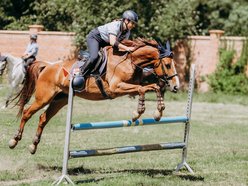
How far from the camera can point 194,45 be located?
2688 cm

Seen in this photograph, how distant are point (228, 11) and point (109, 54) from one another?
24.8m

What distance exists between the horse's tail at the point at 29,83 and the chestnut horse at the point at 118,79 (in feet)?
0.50

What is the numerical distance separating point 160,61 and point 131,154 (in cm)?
313

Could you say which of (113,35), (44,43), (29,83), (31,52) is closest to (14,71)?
→ (31,52)

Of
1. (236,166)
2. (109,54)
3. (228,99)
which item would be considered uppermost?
(109,54)

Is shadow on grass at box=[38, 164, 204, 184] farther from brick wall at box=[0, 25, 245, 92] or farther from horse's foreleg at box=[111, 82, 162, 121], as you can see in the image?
Result: brick wall at box=[0, 25, 245, 92]

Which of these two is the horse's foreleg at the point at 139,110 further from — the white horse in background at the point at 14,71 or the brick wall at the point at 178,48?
the brick wall at the point at 178,48

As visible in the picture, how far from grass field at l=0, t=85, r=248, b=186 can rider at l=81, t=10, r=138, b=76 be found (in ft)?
5.88

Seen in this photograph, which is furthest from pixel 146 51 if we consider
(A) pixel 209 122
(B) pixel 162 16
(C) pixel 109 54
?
(B) pixel 162 16

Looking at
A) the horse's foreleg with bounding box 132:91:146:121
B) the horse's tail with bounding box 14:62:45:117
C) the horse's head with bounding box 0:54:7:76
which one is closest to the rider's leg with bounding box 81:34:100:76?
the horse's foreleg with bounding box 132:91:146:121

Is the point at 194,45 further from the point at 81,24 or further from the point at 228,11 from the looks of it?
the point at 228,11

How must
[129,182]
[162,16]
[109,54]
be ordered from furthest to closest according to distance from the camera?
[162,16]
[109,54]
[129,182]

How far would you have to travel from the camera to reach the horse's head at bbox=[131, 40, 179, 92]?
30.1 ft

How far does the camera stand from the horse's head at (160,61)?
9.17 m
